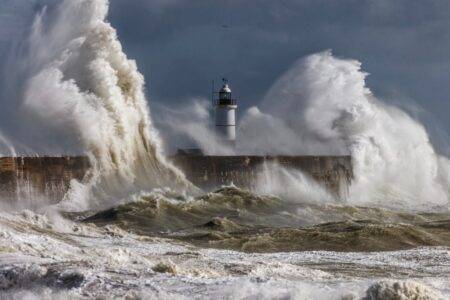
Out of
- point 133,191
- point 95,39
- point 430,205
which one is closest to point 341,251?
point 133,191

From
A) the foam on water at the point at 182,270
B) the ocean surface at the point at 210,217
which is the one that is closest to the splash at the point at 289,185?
the ocean surface at the point at 210,217

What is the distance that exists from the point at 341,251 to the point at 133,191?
27.8 feet

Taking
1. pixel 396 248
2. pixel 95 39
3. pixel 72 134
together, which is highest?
pixel 95 39

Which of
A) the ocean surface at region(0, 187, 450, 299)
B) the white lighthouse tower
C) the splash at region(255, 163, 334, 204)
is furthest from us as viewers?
the white lighthouse tower

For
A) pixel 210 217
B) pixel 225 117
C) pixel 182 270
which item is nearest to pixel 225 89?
pixel 225 117

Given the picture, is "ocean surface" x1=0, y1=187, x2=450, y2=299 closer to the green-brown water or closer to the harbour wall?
the green-brown water

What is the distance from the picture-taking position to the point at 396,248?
1224 centimetres

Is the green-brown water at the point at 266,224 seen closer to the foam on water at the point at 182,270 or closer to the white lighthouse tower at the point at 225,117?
the foam on water at the point at 182,270

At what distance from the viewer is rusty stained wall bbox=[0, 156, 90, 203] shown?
1631 centimetres

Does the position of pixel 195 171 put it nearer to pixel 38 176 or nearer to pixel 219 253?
pixel 38 176

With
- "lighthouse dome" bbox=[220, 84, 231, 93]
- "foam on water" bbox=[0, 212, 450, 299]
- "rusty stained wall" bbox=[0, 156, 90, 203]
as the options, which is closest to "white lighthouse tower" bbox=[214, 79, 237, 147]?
"lighthouse dome" bbox=[220, 84, 231, 93]

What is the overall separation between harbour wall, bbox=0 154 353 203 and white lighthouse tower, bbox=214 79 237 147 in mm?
4070

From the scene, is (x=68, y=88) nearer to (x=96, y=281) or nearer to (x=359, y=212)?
(x=359, y=212)

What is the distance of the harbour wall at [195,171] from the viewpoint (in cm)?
1655
